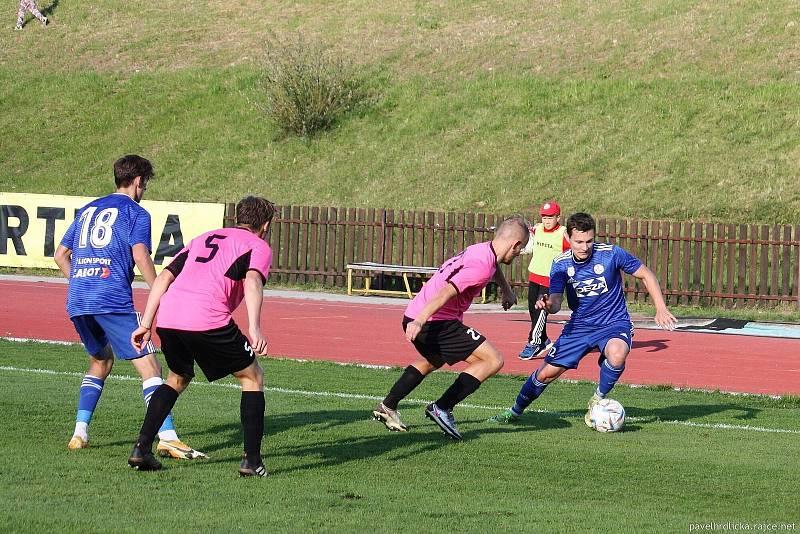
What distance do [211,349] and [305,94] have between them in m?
29.8

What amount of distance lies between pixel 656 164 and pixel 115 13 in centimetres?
2764

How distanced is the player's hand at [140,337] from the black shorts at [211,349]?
6.2 inches

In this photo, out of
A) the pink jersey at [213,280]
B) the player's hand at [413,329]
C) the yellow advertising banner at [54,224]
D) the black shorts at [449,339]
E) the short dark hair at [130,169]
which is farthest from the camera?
the yellow advertising banner at [54,224]

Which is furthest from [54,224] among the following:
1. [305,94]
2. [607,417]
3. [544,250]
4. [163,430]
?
[163,430]

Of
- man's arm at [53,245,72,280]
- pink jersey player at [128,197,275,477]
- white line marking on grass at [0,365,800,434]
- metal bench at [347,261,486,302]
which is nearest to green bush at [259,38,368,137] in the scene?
metal bench at [347,261,486,302]

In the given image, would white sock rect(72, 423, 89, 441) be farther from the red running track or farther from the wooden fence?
the wooden fence

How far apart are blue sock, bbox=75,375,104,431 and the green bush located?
27.9 metres

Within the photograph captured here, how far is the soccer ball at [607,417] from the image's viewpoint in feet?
30.1

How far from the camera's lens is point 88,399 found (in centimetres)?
808

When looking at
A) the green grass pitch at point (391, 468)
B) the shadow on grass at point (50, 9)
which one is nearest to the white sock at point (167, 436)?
the green grass pitch at point (391, 468)

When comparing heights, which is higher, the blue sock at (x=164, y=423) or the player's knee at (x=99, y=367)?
the player's knee at (x=99, y=367)

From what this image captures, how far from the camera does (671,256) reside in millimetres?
24922

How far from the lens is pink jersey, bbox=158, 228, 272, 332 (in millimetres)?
6945

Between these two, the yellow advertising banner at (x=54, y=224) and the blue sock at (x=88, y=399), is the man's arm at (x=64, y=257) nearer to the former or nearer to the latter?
the blue sock at (x=88, y=399)
